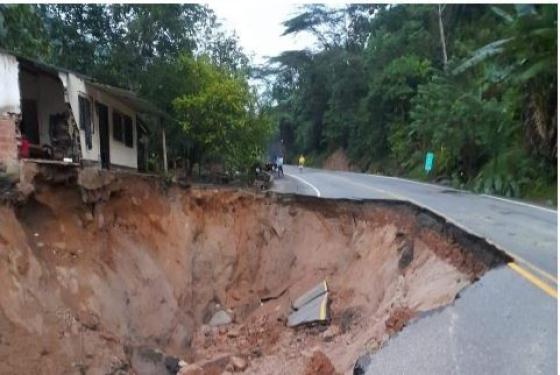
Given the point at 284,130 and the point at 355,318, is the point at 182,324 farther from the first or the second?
the point at 284,130

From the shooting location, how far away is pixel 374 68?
4066cm

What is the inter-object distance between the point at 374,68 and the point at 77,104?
28652 mm

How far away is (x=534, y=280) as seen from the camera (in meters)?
7.20

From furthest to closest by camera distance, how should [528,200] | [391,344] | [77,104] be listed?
[528,200] < [77,104] < [391,344]

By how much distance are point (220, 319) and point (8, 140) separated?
21.4 feet

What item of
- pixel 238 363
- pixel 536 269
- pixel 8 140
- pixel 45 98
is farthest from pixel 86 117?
pixel 536 269

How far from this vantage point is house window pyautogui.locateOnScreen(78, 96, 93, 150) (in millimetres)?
15781

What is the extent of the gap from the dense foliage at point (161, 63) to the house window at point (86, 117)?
545cm

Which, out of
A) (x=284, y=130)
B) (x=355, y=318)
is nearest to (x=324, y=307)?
(x=355, y=318)

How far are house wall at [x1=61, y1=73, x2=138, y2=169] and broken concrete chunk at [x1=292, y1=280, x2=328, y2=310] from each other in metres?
7.25

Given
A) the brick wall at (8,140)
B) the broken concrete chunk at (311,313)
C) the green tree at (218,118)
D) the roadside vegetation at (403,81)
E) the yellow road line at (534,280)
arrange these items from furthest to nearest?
1. the green tree at (218,118)
2. the roadside vegetation at (403,81)
3. the brick wall at (8,140)
4. the broken concrete chunk at (311,313)
5. the yellow road line at (534,280)

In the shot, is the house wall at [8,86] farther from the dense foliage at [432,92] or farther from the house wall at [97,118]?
the dense foliage at [432,92]

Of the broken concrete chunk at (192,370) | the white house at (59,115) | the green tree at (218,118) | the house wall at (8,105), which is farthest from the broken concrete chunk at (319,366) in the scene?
the green tree at (218,118)

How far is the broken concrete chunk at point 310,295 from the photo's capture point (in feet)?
43.4
